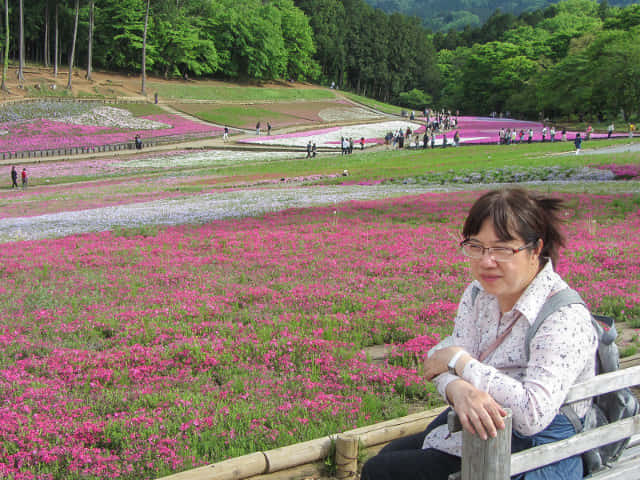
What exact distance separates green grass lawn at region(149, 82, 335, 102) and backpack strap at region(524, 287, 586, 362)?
91.1 metres

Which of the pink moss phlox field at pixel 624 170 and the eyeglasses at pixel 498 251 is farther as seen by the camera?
the pink moss phlox field at pixel 624 170

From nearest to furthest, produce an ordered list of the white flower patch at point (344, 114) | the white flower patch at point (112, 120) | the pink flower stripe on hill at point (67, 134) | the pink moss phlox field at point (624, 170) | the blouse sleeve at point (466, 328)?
the blouse sleeve at point (466, 328) → the pink moss phlox field at point (624, 170) → the pink flower stripe on hill at point (67, 134) → the white flower patch at point (112, 120) → the white flower patch at point (344, 114)

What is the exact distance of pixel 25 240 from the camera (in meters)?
18.9

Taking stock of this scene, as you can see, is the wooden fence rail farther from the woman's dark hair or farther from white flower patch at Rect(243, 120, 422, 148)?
white flower patch at Rect(243, 120, 422, 148)

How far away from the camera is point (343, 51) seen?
443 ft

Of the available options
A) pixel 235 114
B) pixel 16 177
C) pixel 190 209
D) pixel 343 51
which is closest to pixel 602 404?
pixel 190 209

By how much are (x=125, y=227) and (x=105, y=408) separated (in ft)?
46.0

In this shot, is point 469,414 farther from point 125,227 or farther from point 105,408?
point 125,227

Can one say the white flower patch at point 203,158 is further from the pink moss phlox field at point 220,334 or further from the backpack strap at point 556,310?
the backpack strap at point 556,310

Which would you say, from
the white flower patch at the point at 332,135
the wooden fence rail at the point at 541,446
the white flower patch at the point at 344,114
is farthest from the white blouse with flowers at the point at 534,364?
the white flower patch at the point at 344,114

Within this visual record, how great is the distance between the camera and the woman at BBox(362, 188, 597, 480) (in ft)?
10.1

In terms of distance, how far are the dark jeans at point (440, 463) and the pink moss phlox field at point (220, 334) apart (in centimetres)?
156

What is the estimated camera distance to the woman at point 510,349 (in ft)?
10.1

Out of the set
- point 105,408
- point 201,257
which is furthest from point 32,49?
point 105,408
